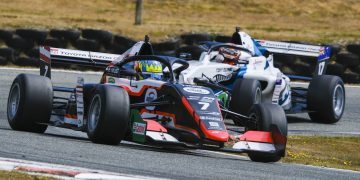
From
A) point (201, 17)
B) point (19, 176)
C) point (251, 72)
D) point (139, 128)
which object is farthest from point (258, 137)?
point (201, 17)

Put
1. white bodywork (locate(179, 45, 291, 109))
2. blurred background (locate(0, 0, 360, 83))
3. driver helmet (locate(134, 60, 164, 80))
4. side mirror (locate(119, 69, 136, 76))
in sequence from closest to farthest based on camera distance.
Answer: side mirror (locate(119, 69, 136, 76)) < driver helmet (locate(134, 60, 164, 80)) < white bodywork (locate(179, 45, 291, 109)) < blurred background (locate(0, 0, 360, 83))

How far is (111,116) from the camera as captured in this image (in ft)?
38.0

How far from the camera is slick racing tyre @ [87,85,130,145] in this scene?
38.0 feet

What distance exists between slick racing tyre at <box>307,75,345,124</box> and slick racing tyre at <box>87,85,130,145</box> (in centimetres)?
663

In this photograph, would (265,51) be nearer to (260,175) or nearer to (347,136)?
(347,136)

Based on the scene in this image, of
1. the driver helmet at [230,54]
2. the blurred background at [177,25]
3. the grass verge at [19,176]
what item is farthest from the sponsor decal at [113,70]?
the blurred background at [177,25]

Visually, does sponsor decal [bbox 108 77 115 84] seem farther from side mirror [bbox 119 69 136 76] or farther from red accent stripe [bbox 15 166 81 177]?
red accent stripe [bbox 15 166 81 177]

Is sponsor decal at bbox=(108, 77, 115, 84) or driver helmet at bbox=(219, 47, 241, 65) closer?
sponsor decal at bbox=(108, 77, 115, 84)

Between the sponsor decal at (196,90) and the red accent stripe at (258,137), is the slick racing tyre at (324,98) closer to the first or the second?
the sponsor decal at (196,90)

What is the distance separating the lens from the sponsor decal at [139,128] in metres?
11.6

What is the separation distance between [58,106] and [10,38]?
8.32 meters

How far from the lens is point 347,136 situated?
16.5 metres

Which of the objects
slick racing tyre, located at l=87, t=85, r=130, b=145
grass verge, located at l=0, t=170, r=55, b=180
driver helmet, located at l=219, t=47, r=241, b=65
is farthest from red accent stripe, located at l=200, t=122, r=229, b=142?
driver helmet, located at l=219, t=47, r=241, b=65

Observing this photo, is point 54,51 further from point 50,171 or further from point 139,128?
point 50,171
